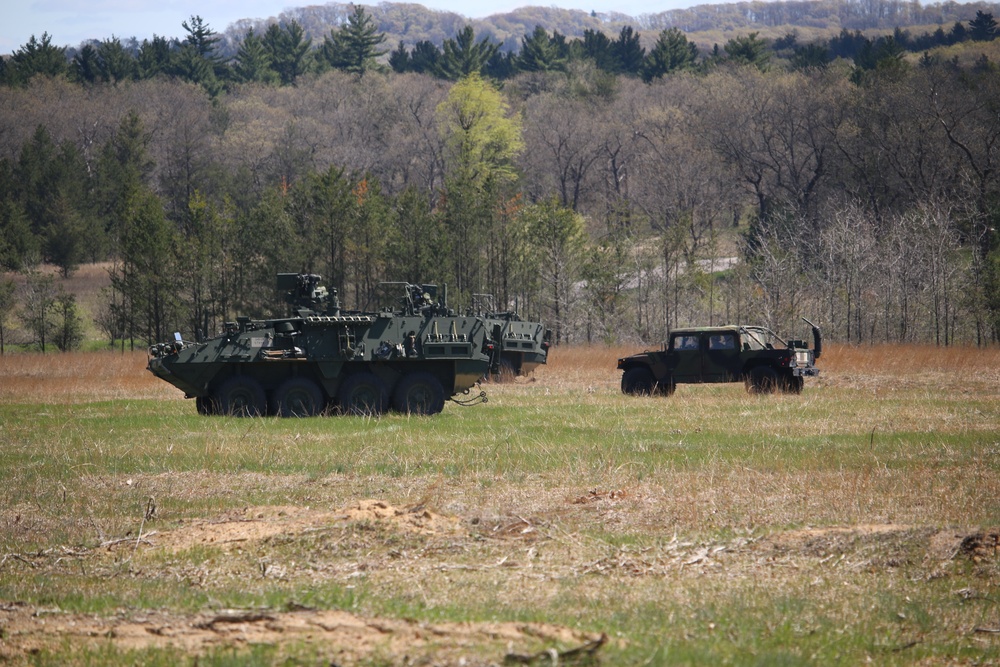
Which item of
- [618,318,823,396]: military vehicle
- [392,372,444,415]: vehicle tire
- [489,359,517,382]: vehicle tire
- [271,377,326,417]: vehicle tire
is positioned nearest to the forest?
[489,359,517,382]: vehicle tire

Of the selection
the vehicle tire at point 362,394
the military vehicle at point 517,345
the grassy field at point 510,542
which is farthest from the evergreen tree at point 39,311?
the grassy field at point 510,542

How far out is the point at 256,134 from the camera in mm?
75938

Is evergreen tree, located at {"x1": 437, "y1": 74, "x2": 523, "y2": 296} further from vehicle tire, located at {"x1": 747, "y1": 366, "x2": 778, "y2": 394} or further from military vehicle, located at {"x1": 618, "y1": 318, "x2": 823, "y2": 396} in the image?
vehicle tire, located at {"x1": 747, "y1": 366, "x2": 778, "y2": 394}

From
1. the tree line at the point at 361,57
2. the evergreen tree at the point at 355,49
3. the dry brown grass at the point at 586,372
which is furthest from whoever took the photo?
the evergreen tree at the point at 355,49

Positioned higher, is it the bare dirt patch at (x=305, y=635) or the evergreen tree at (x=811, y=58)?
the evergreen tree at (x=811, y=58)

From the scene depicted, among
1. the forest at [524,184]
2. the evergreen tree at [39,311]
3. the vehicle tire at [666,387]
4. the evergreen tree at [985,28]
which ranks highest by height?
the evergreen tree at [985,28]

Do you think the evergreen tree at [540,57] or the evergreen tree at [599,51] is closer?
the evergreen tree at [540,57]

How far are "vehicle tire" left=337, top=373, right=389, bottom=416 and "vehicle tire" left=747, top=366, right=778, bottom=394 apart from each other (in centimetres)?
719

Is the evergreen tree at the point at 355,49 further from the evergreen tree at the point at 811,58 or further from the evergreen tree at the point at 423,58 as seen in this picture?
the evergreen tree at the point at 811,58

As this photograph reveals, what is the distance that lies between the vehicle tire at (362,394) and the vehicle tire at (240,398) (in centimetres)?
139

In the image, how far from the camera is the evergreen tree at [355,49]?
9625 cm

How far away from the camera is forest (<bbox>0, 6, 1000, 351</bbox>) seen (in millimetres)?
44594

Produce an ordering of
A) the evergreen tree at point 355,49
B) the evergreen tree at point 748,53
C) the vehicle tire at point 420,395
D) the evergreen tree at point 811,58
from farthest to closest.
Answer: the evergreen tree at point 355,49, the evergreen tree at point 748,53, the evergreen tree at point 811,58, the vehicle tire at point 420,395

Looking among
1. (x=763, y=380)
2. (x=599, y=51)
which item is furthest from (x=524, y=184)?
(x=763, y=380)
